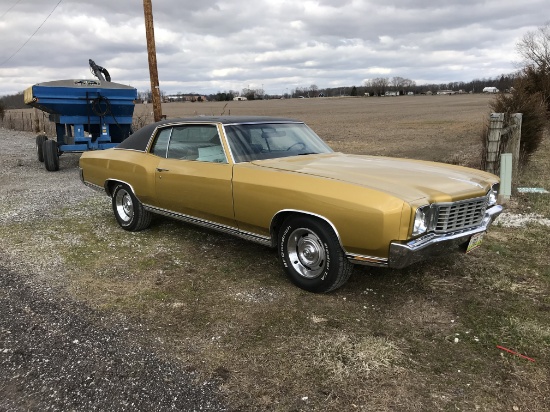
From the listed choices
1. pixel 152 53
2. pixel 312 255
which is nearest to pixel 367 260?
pixel 312 255

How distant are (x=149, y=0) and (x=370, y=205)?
1035 cm

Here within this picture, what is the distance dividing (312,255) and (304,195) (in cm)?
54

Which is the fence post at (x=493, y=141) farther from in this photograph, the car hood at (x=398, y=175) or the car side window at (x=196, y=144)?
the car side window at (x=196, y=144)

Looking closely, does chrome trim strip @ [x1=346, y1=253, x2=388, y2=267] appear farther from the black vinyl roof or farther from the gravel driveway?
the black vinyl roof

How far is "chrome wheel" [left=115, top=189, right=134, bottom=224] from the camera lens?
5.92 m

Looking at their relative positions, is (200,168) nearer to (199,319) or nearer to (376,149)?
(199,319)

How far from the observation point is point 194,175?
468 cm

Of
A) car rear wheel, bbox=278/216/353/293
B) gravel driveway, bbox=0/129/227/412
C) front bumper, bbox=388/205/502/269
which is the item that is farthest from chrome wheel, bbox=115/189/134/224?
front bumper, bbox=388/205/502/269

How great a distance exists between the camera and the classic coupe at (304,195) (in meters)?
3.32

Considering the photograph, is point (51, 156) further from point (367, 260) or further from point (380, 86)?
point (380, 86)

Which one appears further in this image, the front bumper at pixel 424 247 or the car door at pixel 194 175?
the car door at pixel 194 175

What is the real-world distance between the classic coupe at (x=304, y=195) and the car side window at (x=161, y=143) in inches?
0.5

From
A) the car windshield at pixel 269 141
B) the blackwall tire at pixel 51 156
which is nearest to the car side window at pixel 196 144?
the car windshield at pixel 269 141

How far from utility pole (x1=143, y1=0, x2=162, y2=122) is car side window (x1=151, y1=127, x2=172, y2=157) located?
6.57 metres
